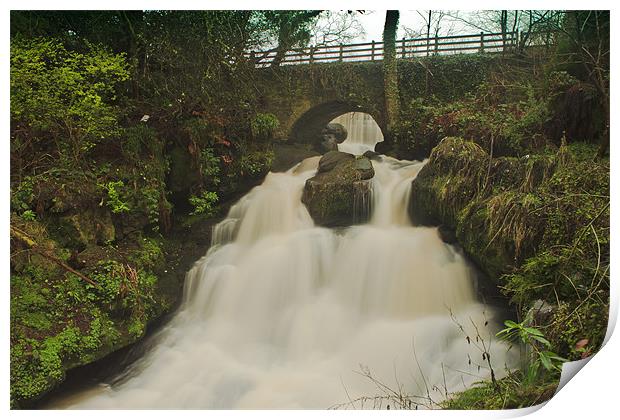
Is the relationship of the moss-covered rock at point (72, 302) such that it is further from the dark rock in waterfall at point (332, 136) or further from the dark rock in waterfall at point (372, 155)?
the dark rock in waterfall at point (372, 155)

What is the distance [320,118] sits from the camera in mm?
3766

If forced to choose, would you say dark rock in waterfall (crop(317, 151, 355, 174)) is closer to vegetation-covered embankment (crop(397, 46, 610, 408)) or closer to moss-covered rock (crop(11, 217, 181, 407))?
vegetation-covered embankment (crop(397, 46, 610, 408))

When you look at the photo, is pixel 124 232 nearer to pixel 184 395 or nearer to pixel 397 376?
pixel 184 395

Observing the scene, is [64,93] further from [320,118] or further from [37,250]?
[320,118]

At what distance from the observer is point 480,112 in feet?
11.8

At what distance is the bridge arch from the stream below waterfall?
18 centimetres

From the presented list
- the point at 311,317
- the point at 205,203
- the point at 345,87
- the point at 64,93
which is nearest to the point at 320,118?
the point at 345,87

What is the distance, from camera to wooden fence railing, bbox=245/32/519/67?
352cm

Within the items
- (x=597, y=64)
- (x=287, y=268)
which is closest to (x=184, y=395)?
(x=287, y=268)

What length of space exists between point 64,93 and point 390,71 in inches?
84.8

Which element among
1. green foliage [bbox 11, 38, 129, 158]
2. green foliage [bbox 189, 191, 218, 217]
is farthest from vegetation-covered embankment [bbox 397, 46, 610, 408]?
green foliage [bbox 11, 38, 129, 158]

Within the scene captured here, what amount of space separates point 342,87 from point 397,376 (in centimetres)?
194

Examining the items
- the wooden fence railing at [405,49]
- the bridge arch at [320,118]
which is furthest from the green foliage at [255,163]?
the wooden fence railing at [405,49]

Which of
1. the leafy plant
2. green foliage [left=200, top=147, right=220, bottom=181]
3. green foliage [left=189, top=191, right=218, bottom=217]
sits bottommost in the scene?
the leafy plant
